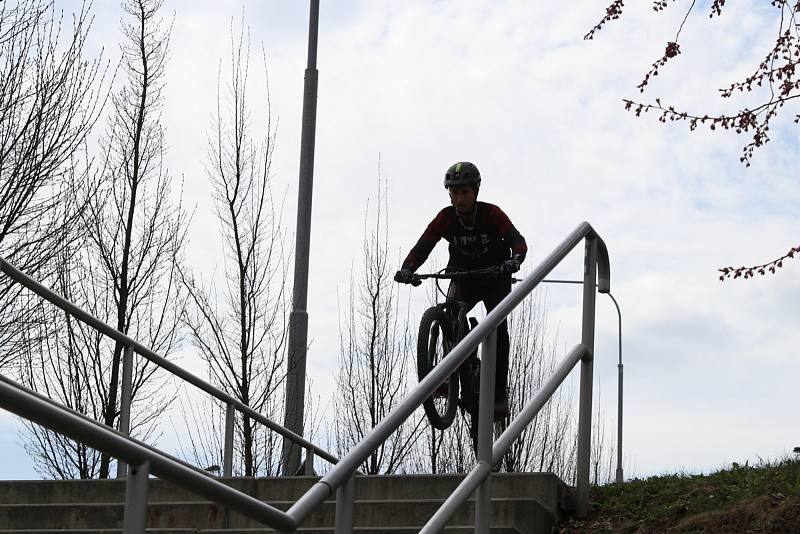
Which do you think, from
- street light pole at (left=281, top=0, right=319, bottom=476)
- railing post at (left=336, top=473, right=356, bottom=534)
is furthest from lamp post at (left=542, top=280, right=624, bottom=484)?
railing post at (left=336, top=473, right=356, bottom=534)

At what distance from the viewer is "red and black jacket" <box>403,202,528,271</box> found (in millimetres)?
8086

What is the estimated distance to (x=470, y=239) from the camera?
8.14 m

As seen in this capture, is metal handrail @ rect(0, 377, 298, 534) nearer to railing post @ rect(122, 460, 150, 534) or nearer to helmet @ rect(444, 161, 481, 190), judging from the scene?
railing post @ rect(122, 460, 150, 534)

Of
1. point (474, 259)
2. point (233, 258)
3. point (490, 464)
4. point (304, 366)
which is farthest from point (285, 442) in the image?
point (490, 464)

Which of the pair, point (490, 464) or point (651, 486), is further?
point (651, 486)

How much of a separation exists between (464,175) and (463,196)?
136 millimetres

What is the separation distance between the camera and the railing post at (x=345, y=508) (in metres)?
3.92

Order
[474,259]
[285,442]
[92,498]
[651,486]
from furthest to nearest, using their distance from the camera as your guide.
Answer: [285,442]
[474,259]
[92,498]
[651,486]

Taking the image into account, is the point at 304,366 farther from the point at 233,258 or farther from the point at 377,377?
the point at 377,377

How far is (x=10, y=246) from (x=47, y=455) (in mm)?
4585

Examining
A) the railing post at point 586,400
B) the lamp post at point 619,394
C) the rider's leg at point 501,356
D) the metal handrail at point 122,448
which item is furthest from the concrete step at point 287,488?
the lamp post at point 619,394

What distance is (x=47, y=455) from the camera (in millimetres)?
17469

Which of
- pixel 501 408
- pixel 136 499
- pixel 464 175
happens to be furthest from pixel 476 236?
pixel 136 499

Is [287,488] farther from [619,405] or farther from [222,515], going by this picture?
[619,405]
